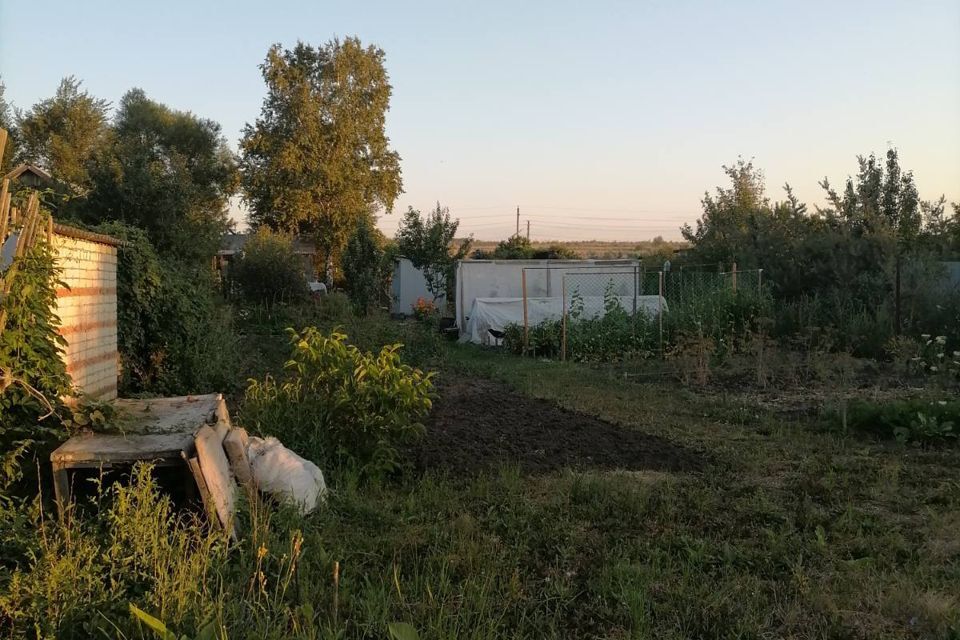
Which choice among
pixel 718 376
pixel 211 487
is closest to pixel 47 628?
pixel 211 487

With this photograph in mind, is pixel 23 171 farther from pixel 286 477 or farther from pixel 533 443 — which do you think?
pixel 533 443

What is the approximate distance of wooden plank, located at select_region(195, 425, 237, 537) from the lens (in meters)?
3.80

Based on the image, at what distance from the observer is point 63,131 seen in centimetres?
2739

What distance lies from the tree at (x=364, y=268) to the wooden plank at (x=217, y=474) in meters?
17.4

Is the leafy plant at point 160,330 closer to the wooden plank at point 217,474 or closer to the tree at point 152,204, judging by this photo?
the wooden plank at point 217,474

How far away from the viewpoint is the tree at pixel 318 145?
35.2 meters

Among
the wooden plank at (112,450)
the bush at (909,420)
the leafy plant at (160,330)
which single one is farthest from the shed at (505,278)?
the wooden plank at (112,450)

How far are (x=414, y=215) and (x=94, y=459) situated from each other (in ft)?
71.3

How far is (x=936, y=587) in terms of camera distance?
11.5 ft

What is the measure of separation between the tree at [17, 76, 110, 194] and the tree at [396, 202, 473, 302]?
39.6ft

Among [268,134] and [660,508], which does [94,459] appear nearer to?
[660,508]

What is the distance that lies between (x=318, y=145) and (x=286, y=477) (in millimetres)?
33133

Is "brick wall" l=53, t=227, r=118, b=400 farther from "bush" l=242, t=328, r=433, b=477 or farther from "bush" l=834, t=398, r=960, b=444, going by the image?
"bush" l=834, t=398, r=960, b=444

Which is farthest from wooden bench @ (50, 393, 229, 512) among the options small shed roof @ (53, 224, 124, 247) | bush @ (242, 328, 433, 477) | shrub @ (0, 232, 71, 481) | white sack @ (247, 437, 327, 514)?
small shed roof @ (53, 224, 124, 247)
